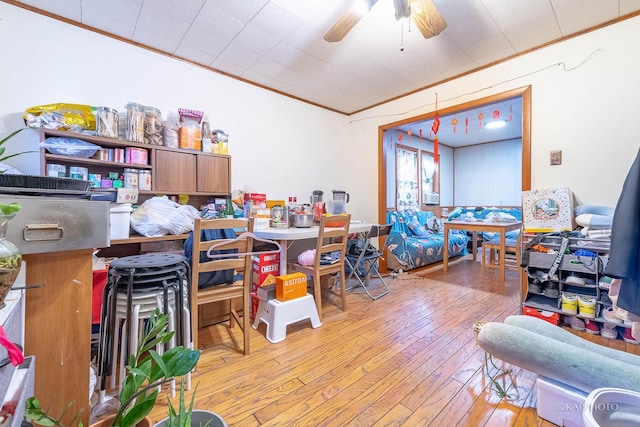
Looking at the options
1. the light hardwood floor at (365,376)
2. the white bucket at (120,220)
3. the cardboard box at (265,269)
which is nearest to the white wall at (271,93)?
the white bucket at (120,220)

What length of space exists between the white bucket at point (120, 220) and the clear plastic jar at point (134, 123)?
1.99ft

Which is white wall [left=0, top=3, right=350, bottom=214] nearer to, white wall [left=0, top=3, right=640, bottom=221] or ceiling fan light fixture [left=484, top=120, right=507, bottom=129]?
white wall [left=0, top=3, right=640, bottom=221]

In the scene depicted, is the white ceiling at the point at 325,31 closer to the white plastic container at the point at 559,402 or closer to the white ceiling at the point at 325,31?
the white ceiling at the point at 325,31

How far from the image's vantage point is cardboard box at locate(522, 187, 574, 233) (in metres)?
2.32

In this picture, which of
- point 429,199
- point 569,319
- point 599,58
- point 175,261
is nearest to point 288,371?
point 175,261

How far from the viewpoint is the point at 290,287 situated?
6.53 ft

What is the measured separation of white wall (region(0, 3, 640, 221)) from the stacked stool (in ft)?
5.07

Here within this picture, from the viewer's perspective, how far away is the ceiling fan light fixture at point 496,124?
486 centimetres

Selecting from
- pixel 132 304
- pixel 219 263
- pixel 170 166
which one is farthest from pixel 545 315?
pixel 170 166

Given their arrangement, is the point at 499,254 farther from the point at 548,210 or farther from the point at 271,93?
the point at 271,93

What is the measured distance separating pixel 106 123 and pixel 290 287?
190 centimetres

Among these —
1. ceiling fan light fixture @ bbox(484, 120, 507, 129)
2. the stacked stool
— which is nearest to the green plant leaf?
the stacked stool

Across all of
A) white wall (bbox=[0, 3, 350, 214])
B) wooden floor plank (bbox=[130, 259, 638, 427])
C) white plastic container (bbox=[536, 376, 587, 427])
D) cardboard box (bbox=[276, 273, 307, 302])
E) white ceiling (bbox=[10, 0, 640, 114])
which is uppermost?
white ceiling (bbox=[10, 0, 640, 114])

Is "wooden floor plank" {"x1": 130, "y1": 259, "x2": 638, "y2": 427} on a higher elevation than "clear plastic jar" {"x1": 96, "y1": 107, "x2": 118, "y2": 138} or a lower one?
lower
